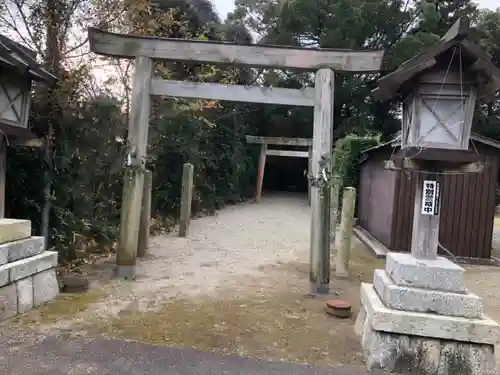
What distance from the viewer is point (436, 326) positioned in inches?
130

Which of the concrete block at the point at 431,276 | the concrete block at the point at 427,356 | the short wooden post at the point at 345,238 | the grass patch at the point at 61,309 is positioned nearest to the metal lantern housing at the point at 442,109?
the concrete block at the point at 431,276

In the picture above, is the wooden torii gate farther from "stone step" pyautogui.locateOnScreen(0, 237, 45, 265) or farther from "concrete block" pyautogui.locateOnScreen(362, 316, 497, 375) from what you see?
"concrete block" pyautogui.locateOnScreen(362, 316, 497, 375)

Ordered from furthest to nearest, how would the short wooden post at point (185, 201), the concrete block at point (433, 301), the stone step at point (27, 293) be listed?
the short wooden post at point (185, 201) → the stone step at point (27, 293) → the concrete block at point (433, 301)

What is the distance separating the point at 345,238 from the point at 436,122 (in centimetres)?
336

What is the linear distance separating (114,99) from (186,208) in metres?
3.29

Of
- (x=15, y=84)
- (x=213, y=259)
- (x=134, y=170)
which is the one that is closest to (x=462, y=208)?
(x=213, y=259)

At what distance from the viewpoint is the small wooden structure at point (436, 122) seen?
11.7 feet

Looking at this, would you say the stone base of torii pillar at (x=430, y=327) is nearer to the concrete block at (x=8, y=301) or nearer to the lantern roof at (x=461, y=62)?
the lantern roof at (x=461, y=62)

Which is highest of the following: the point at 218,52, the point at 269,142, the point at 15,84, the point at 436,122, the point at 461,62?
the point at 218,52

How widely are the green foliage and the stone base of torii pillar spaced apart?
9.51 metres

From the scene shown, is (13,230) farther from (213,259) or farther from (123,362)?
(213,259)

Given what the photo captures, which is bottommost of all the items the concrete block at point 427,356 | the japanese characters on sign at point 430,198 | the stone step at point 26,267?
the concrete block at point 427,356

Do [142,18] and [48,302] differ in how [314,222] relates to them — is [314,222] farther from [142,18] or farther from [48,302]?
[142,18]

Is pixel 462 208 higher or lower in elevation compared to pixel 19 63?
lower
